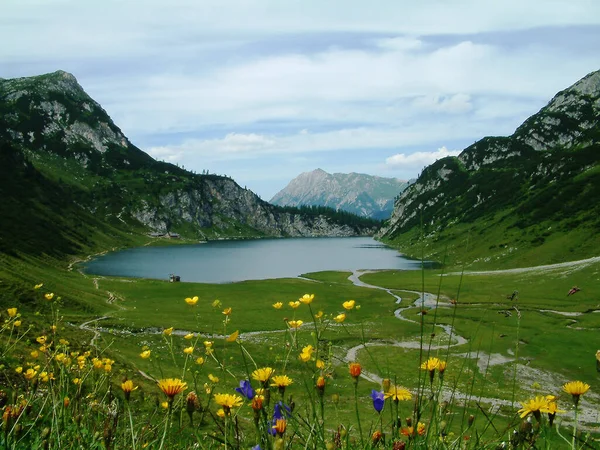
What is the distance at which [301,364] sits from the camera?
32125 mm

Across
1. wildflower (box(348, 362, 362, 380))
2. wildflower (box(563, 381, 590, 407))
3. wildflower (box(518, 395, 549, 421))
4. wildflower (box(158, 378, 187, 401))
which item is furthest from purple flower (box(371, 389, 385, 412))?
wildflower (box(158, 378, 187, 401))

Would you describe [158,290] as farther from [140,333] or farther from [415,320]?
[415,320]

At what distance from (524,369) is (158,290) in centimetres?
6180

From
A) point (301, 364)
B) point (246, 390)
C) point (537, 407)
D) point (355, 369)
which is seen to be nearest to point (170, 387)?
point (246, 390)

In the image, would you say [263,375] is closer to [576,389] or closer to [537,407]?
[537,407]

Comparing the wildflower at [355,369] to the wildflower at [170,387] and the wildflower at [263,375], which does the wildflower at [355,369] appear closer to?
the wildflower at [263,375]

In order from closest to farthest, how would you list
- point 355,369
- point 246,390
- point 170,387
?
point 170,387 → point 246,390 → point 355,369

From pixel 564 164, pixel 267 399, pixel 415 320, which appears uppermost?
pixel 564 164

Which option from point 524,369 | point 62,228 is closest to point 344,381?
Answer: point 524,369

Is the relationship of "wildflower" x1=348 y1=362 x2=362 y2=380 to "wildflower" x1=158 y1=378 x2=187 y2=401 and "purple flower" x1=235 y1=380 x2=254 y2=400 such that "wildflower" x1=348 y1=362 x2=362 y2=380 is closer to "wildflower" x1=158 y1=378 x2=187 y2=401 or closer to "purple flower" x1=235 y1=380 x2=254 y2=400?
"purple flower" x1=235 y1=380 x2=254 y2=400

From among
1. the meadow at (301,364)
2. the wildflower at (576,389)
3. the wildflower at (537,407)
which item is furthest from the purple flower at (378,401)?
the wildflower at (576,389)

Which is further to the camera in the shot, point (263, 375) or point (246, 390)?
point (246, 390)

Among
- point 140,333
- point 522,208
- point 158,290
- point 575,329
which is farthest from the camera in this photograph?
point 522,208

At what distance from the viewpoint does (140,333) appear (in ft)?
156
